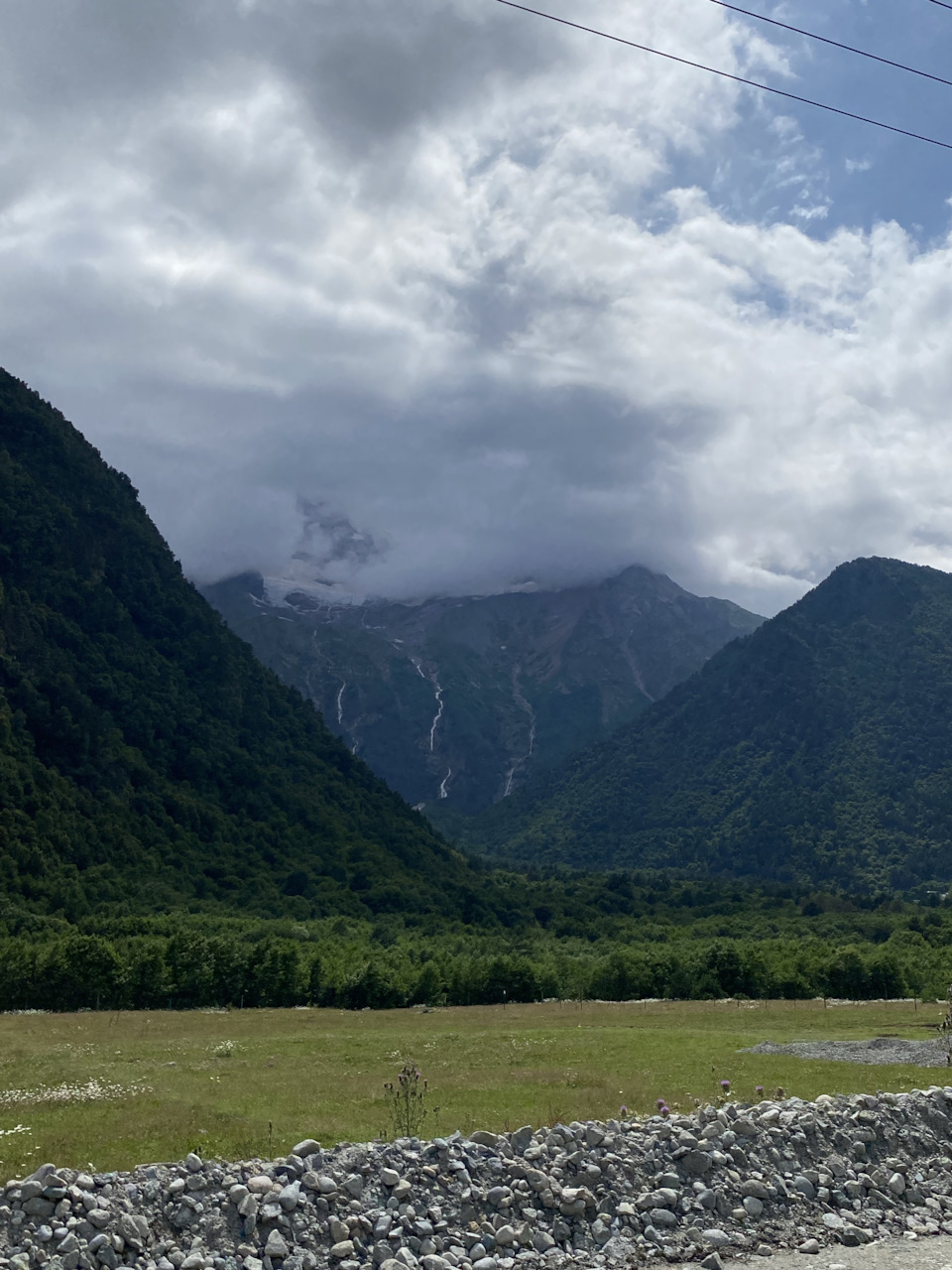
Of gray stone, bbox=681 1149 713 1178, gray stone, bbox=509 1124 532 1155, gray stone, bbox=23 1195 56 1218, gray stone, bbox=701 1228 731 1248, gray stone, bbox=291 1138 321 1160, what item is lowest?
gray stone, bbox=701 1228 731 1248

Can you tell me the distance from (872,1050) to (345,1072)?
21.0 meters

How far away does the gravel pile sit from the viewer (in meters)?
36.5

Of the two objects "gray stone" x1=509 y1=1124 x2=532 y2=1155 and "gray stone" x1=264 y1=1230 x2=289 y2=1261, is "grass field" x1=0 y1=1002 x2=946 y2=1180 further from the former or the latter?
"gray stone" x1=264 y1=1230 x2=289 y2=1261

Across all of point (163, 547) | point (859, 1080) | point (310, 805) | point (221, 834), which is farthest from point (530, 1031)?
point (163, 547)

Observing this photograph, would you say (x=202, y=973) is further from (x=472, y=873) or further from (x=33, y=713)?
(x=472, y=873)

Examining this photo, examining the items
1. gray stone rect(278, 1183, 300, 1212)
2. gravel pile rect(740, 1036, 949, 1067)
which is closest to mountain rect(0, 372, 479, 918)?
gravel pile rect(740, 1036, 949, 1067)

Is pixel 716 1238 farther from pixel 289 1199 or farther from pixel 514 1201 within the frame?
pixel 289 1199

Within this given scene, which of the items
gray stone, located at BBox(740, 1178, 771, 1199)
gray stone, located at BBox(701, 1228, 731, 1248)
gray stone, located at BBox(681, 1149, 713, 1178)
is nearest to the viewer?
gray stone, located at BBox(701, 1228, 731, 1248)

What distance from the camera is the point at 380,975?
252 ft

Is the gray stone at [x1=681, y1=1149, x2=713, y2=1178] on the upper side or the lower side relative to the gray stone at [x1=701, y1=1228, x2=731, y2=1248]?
upper

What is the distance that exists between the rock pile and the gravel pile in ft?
61.3

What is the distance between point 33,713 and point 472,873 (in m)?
77.5

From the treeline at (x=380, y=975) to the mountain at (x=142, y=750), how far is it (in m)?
38.1

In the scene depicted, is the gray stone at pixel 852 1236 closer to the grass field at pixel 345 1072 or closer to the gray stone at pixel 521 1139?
the gray stone at pixel 521 1139
